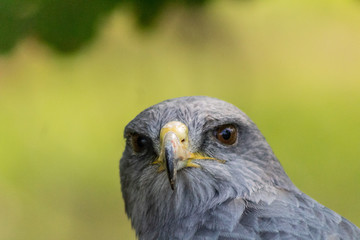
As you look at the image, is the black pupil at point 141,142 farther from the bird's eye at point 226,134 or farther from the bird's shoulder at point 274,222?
the bird's shoulder at point 274,222

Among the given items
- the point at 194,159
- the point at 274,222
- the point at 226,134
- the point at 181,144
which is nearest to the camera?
the point at 274,222

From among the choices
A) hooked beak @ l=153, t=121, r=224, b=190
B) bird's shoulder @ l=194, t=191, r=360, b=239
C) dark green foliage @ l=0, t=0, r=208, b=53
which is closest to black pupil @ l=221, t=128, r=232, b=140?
hooked beak @ l=153, t=121, r=224, b=190

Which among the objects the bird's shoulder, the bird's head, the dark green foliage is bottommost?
the bird's shoulder

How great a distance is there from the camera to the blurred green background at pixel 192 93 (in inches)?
197

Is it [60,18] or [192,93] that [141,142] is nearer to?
[60,18]

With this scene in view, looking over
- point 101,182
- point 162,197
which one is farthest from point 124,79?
point 162,197

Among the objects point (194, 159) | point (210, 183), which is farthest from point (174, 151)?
point (210, 183)

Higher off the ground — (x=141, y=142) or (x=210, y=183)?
(x=141, y=142)

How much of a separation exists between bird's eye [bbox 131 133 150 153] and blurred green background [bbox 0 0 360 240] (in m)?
1.62

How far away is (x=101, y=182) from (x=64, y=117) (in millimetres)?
700

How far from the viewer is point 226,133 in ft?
10.6

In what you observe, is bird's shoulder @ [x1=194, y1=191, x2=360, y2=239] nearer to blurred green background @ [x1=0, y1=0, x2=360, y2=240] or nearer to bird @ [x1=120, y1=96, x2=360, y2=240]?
bird @ [x1=120, y1=96, x2=360, y2=240]

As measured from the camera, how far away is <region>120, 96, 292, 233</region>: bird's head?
3.10 meters

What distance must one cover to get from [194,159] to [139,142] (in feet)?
1.29
